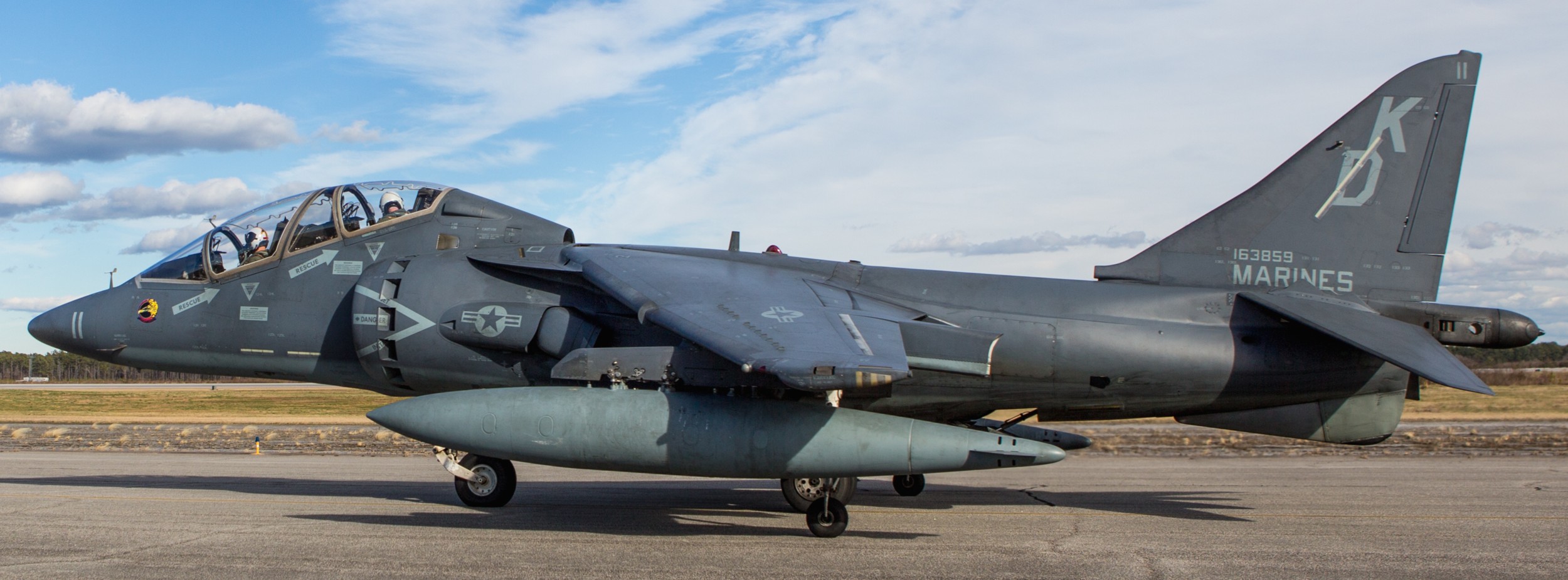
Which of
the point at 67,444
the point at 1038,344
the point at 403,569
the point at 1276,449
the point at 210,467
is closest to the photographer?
the point at 403,569

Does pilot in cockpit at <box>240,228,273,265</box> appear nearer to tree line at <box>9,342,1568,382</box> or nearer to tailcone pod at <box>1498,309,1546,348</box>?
tailcone pod at <box>1498,309,1546,348</box>

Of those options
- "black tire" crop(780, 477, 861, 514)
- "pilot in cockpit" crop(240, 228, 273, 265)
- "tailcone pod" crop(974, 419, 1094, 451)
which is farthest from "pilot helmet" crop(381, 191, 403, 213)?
"tailcone pod" crop(974, 419, 1094, 451)

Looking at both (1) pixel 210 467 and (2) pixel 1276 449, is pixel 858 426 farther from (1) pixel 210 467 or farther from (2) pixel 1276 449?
(2) pixel 1276 449

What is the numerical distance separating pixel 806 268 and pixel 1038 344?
2534 mm

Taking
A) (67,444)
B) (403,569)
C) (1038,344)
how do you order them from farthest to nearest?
(67,444) → (1038,344) → (403,569)

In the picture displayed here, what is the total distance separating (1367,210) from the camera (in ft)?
34.7

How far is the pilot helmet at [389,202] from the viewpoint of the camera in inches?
438

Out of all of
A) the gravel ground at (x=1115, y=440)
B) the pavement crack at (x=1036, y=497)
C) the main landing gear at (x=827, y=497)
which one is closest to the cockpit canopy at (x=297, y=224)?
the main landing gear at (x=827, y=497)

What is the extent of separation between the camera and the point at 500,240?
1105 cm

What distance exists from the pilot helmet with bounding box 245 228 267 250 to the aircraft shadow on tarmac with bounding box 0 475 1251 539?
3024 mm

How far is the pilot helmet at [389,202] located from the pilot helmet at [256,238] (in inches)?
55.4

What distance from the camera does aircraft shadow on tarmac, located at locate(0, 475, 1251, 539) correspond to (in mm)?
9773

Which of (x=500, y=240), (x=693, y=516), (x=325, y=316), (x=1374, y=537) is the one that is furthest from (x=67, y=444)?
(x=1374, y=537)

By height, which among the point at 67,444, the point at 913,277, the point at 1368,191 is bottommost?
the point at 67,444
